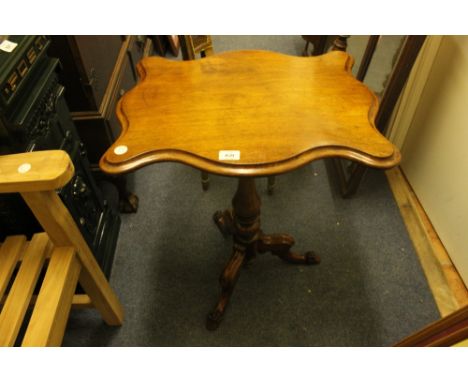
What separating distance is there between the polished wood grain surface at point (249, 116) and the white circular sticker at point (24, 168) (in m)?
0.15

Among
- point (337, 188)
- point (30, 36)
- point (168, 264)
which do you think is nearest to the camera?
point (30, 36)

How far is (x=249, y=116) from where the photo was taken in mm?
855

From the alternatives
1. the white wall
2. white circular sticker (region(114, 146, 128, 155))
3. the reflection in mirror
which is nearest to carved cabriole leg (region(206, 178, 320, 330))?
white circular sticker (region(114, 146, 128, 155))

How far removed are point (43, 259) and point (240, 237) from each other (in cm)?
64

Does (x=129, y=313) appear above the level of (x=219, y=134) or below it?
below

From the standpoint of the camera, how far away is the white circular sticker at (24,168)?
714mm

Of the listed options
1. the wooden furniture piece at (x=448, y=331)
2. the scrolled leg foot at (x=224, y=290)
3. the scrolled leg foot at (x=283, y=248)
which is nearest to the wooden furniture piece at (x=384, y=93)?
the scrolled leg foot at (x=283, y=248)

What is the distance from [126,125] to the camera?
33.7 inches

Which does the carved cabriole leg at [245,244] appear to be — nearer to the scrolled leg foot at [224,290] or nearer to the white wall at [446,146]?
the scrolled leg foot at [224,290]

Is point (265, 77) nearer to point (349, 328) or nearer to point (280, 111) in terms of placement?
point (280, 111)

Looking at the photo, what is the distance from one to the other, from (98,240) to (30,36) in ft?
2.36

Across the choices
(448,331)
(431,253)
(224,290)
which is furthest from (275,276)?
(448,331)

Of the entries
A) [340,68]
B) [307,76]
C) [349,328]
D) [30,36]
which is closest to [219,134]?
[307,76]

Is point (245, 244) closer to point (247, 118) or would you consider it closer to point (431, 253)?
point (247, 118)
